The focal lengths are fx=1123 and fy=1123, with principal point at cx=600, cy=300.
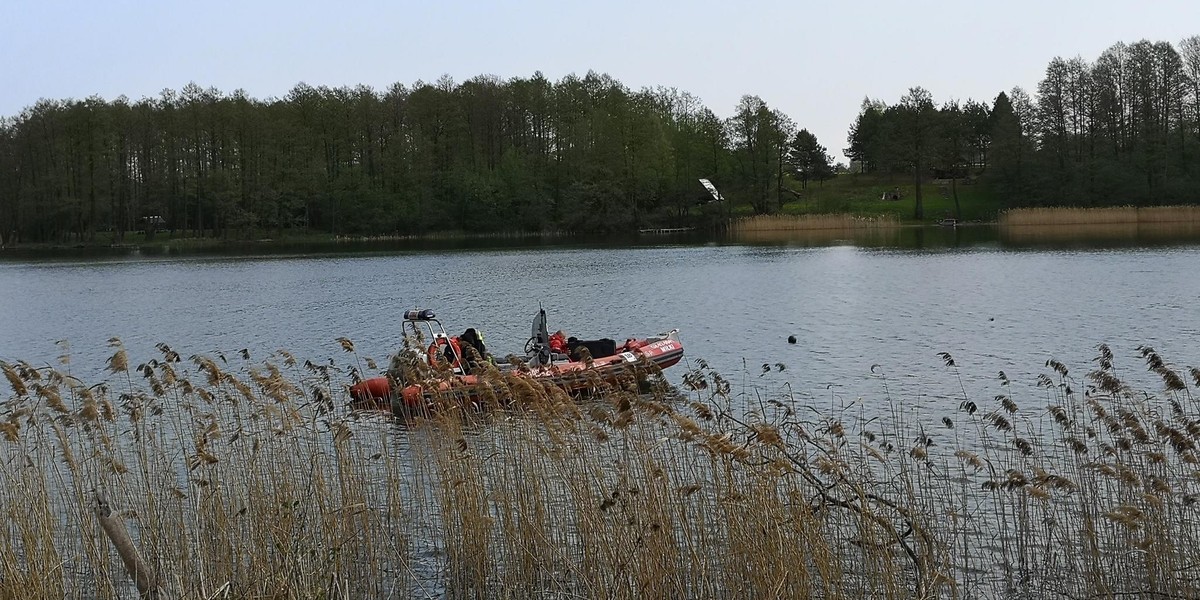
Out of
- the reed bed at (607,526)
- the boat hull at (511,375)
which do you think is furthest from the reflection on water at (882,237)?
the reed bed at (607,526)

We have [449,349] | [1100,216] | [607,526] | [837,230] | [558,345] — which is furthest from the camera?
[837,230]

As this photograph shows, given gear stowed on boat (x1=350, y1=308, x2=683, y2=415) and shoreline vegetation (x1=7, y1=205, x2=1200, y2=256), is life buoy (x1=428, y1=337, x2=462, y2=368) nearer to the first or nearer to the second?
gear stowed on boat (x1=350, y1=308, x2=683, y2=415)

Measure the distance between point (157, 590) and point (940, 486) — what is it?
7.24m

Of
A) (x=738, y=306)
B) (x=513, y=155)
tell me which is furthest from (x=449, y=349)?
Answer: (x=513, y=155)

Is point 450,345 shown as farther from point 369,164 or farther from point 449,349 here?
point 369,164

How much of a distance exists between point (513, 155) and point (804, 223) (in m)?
25.9

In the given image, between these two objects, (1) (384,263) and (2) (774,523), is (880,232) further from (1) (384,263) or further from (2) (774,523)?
(2) (774,523)

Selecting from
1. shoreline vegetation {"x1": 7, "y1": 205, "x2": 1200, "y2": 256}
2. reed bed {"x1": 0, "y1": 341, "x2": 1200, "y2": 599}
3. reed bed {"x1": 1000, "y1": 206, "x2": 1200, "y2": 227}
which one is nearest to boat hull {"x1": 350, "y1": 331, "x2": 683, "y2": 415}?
reed bed {"x1": 0, "y1": 341, "x2": 1200, "y2": 599}

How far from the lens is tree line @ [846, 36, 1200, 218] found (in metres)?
75.3

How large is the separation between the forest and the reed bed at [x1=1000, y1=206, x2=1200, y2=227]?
210 centimetres

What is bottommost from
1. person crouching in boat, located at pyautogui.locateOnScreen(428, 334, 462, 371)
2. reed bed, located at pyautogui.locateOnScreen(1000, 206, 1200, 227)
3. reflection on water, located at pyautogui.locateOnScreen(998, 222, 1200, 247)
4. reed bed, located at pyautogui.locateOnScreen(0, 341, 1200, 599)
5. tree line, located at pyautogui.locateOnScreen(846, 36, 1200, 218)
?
reed bed, located at pyautogui.locateOnScreen(0, 341, 1200, 599)

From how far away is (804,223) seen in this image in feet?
261

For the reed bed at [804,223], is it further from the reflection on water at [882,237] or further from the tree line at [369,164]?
the tree line at [369,164]

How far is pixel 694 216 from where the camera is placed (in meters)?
88.5
